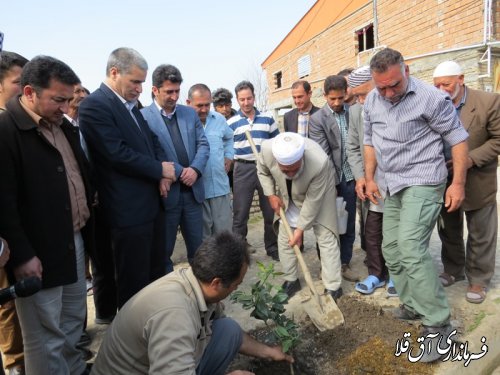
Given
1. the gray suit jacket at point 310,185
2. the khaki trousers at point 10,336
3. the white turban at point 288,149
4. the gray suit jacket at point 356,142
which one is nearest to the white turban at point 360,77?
the gray suit jacket at point 356,142

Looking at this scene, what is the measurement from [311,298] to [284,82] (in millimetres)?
20878

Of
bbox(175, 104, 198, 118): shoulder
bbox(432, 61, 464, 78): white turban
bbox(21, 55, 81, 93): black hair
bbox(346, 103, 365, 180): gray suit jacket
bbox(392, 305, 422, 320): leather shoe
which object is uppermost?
bbox(21, 55, 81, 93): black hair

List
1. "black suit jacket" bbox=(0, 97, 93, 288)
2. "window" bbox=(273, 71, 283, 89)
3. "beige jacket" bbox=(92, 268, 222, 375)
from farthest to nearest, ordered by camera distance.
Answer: "window" bbox=(273, 71, 283, 89), "black suit jacket" bbox=(0, 97, 93, 288), "beige jacket" bbox=(92, 268, 222, 375)

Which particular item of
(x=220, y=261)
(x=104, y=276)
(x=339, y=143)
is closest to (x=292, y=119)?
(x=339, y=143)

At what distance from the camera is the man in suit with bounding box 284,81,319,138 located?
4402 millimetres

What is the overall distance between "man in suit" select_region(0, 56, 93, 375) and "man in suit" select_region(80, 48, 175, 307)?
0.40 metres

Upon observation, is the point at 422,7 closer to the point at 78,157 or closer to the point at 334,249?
the point at 334,249

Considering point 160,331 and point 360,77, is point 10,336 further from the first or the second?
point 360,77

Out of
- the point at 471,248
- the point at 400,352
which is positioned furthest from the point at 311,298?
the point at 471,248

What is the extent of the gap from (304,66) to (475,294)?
17057mm

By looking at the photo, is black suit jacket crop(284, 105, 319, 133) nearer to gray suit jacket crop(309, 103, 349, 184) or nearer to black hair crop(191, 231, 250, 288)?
gray suit jacket crop(309, 103, 349, 184)

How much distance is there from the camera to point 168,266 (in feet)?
11.5

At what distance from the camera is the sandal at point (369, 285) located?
351cm

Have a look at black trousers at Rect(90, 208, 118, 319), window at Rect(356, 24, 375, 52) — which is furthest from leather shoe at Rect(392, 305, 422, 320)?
window at Rect(356, 24, 375, 52)
